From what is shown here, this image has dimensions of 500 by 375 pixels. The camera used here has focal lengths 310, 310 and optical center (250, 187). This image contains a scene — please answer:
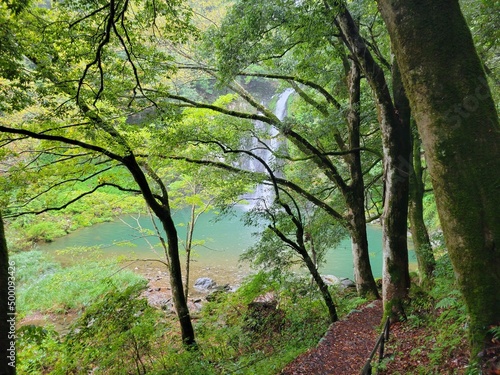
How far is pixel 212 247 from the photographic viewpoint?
19672mm

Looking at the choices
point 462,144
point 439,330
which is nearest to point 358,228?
point 439,330

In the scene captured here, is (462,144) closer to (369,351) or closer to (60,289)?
(369,351)

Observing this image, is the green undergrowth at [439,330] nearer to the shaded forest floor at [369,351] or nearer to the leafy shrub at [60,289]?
the shaded forest floor at [369,351]

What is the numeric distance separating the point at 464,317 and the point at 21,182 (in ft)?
21.9

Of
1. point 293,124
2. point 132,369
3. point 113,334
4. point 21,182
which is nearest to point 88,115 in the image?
point 21,182

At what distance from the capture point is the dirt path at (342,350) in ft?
15.8

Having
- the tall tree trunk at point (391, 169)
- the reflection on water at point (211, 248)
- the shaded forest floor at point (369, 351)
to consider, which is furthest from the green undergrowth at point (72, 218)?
the tall tree trunk at point (391, 169)

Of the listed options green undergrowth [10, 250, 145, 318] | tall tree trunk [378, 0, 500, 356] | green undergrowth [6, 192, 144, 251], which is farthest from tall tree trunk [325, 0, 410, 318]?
green undergrowth [10, 250, 145, 318]

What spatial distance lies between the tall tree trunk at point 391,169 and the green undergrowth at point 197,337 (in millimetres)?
2116

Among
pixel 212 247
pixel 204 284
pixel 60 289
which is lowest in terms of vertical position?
pixel 204 284

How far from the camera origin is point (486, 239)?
2.26 metres

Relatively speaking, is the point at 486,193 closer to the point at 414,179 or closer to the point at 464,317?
the point at 464,317

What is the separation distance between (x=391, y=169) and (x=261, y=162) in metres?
2.44

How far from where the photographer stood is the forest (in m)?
2.33
